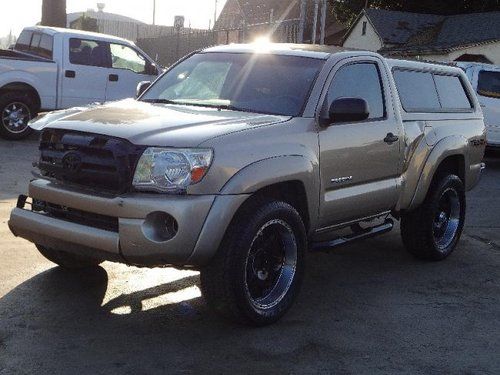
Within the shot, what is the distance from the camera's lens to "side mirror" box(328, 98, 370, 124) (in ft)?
17.1

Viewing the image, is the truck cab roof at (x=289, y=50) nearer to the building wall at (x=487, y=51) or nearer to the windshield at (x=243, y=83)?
the windshield at (x=243, y=83)

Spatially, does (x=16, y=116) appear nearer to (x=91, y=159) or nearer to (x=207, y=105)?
(x=207, y=105)

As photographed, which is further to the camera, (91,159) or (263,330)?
(263,330)

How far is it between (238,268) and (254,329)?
1.63ft

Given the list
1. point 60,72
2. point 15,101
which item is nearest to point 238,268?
point 15,101

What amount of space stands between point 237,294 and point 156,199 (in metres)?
0.79

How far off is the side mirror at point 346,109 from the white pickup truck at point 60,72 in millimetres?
9143

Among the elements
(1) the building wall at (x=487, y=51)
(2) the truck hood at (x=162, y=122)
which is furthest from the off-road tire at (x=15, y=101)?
(1) the building wall at (x=487, y=51)

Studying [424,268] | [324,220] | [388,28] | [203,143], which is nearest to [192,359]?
[203,143]

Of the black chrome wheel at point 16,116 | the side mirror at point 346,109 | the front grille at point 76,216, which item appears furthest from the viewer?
the black chrome wheel at point 16,116

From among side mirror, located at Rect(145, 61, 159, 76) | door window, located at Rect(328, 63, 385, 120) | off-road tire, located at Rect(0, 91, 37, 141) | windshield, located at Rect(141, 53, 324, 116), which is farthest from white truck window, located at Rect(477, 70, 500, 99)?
windshield, located at Rect(141, 53, 324, 116)

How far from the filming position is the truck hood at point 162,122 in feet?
14.8

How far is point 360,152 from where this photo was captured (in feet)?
18.5

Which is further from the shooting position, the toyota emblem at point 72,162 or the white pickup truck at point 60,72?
the white pickup truck at point 60,72
